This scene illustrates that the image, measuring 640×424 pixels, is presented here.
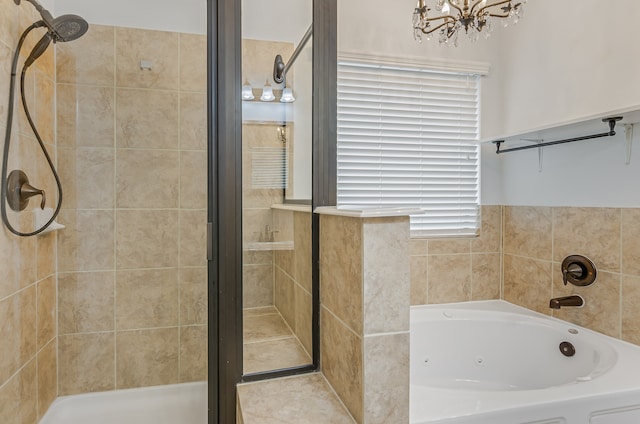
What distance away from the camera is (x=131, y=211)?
1916mm

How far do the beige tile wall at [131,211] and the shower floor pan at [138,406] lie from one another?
0.15 ft

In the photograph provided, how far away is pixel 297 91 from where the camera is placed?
4.44ft

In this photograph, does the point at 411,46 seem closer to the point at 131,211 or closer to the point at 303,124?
the point at 303,124

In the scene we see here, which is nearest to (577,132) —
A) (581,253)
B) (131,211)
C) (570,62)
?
(570,62)

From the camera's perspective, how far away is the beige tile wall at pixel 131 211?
5.98 feet

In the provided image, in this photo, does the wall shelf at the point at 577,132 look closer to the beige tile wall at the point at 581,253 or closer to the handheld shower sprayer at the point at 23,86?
the beige tile wall at the point at 581,253

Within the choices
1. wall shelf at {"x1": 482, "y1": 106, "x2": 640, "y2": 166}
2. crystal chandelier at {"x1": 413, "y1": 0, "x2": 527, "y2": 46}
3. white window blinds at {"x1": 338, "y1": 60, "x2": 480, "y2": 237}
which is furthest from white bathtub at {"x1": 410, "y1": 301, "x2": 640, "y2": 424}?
crystal chandelier at {"x1": 413, "y1": 0, "x2": 527, "y2": 46}

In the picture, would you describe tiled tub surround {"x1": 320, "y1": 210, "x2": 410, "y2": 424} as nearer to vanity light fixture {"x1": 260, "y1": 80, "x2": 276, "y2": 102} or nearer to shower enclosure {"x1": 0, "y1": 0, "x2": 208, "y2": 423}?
vanity light fixture {"x1": 260, "y1": 80, "x2": 276, "y2": 102}

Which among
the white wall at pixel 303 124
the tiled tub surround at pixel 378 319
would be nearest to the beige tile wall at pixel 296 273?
the white wall at pixel 303 124

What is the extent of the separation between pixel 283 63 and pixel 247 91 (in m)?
0.21

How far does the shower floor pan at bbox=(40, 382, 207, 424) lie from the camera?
1.78 m

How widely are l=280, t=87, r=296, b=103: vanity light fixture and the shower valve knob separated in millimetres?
1159

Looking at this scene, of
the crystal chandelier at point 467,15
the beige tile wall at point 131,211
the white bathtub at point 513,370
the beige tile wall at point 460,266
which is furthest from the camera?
the beige tile wall at point 460,266

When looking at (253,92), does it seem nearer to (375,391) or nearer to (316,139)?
(316,139)
